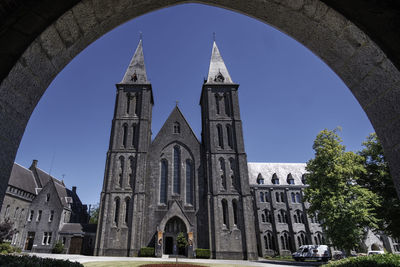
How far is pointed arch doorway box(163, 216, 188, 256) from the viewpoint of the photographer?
2767cm

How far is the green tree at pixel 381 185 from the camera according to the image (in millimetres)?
19594

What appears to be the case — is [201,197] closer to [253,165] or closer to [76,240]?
[76,240]

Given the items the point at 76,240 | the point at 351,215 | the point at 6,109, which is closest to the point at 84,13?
the point at 6,109

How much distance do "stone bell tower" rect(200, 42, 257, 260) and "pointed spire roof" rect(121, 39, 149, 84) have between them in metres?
10.2

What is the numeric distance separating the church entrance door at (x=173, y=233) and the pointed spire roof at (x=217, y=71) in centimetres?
2159

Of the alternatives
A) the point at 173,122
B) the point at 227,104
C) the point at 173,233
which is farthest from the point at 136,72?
the point at 173,233

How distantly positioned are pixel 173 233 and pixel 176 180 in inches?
251

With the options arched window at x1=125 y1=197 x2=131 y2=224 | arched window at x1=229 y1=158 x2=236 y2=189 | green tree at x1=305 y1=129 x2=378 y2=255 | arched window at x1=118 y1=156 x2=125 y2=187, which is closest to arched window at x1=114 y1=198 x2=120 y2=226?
arched window at x1=125 y1=197 x2=131 y2=224

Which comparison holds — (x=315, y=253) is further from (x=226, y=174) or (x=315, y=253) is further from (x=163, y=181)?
(x=163, y=181)

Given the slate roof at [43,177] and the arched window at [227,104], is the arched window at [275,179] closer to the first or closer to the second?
the arched window at [227,104]

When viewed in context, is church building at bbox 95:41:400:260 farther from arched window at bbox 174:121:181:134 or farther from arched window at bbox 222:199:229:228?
arched window at bbox 174:121:181:134

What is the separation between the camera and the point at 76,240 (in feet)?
103

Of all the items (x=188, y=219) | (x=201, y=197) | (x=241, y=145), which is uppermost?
(x=241, y=145)

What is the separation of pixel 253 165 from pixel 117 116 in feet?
105
